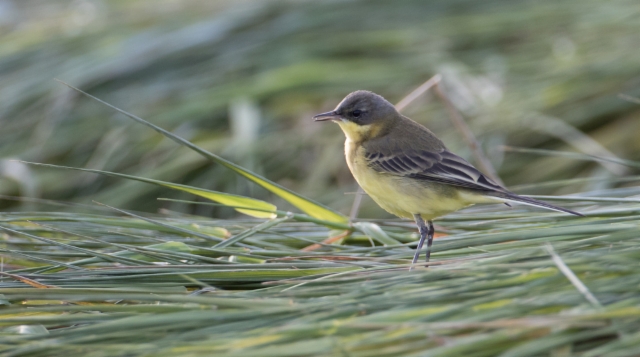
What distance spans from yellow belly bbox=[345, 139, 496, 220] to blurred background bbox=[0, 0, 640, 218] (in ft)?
4.25

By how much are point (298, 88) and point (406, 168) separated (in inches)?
93.5

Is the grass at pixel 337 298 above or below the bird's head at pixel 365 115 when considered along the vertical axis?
below

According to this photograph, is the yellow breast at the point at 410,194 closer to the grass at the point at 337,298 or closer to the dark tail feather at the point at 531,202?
the dark tail feather at the point at 531,202

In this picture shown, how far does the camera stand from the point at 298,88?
6.11 metres

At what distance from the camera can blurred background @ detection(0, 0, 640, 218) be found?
528cm

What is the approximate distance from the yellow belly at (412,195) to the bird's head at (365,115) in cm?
32

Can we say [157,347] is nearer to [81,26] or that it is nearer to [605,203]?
[605,203]

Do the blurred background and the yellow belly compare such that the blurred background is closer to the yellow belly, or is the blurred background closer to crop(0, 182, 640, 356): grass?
the yellow belly

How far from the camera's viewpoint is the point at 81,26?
717 centimetres

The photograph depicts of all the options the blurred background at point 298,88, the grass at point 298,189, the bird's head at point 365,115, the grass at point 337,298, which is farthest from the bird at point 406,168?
the blurred background at point 298,88

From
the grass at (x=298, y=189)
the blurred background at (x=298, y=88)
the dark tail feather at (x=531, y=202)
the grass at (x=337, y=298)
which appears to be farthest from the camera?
the blurred background at (x=298, y=88)

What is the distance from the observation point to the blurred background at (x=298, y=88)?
208 inches

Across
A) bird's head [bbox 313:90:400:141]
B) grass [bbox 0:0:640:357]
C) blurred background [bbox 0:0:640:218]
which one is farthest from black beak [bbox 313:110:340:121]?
blurred background [bbox 0:0:640:218]

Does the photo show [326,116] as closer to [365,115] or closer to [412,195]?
A: [365,115]
